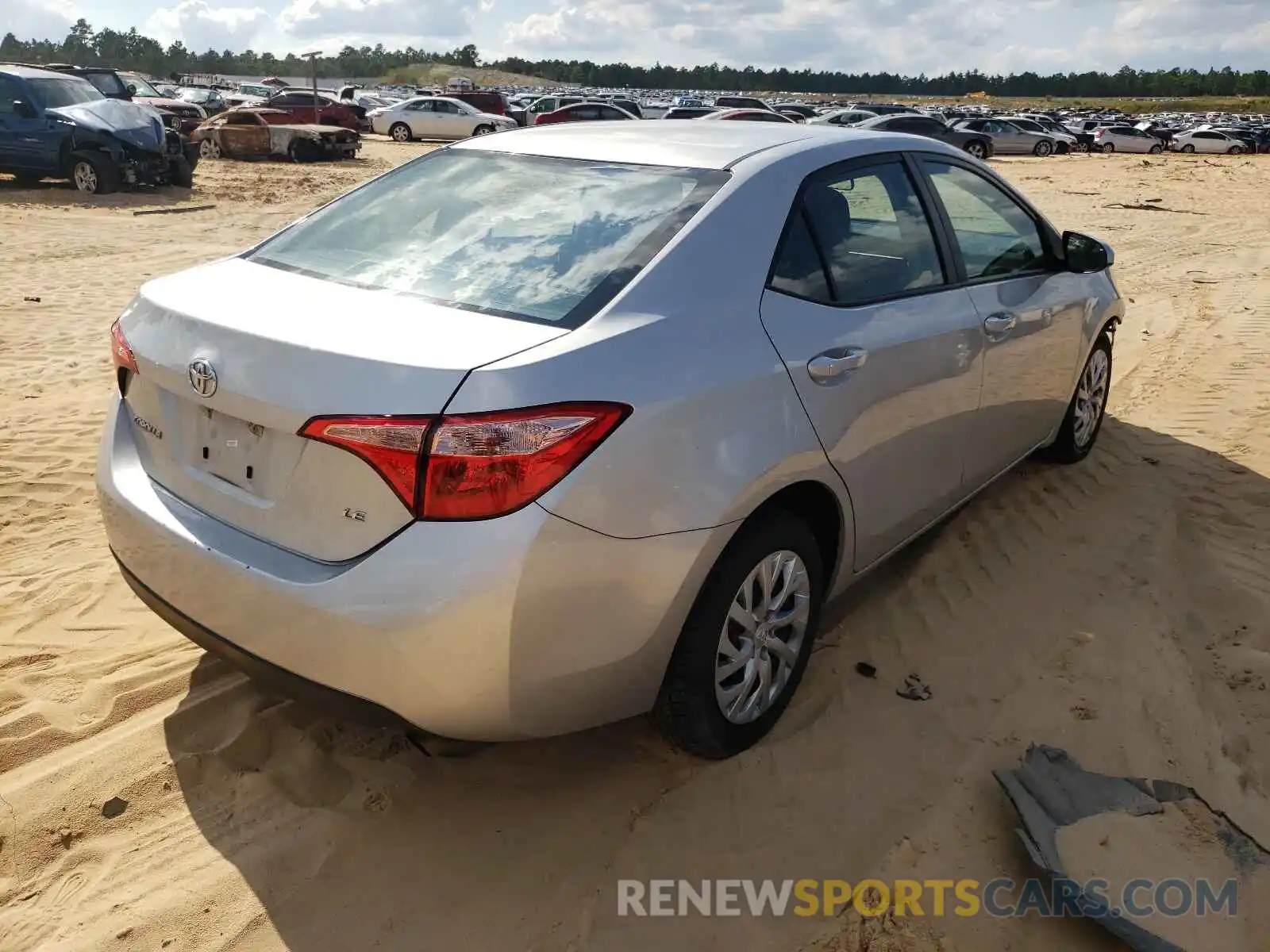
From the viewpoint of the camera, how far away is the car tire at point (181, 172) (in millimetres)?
16391

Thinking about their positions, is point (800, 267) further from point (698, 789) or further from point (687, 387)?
point (698, 789)

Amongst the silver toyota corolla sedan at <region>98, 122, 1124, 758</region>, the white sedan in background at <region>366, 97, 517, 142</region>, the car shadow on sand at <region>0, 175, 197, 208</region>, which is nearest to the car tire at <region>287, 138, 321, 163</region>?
the car shadow on sand at <region>0, 175, 197, 208</region>

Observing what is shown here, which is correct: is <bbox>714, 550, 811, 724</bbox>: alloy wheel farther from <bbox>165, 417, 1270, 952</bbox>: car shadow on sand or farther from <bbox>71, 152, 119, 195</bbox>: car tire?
<bbox>71, 152, 119, 195</bbox>: car tire

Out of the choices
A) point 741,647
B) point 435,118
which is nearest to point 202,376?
point 741,647

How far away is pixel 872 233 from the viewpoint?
341cm

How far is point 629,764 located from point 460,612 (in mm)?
1010

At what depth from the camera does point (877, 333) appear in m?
3.12

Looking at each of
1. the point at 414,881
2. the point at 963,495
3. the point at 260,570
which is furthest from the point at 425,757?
the point at 963,495

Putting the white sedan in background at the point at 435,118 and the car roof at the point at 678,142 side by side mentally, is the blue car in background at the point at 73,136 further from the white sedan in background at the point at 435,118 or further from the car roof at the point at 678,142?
the white sedan in background at the point at 435,118

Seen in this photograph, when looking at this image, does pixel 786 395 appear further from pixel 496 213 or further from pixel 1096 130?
pixel 1096 130

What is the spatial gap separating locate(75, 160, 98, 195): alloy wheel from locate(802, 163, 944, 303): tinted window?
15367 mm

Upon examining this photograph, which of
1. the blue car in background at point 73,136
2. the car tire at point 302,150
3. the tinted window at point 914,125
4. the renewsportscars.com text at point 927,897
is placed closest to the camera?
the renewsportscars.com text at point 927,897

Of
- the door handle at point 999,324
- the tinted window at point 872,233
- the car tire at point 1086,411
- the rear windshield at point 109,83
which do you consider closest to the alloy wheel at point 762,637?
the tinted window at point 872,233

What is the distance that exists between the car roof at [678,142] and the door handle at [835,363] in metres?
0.64
